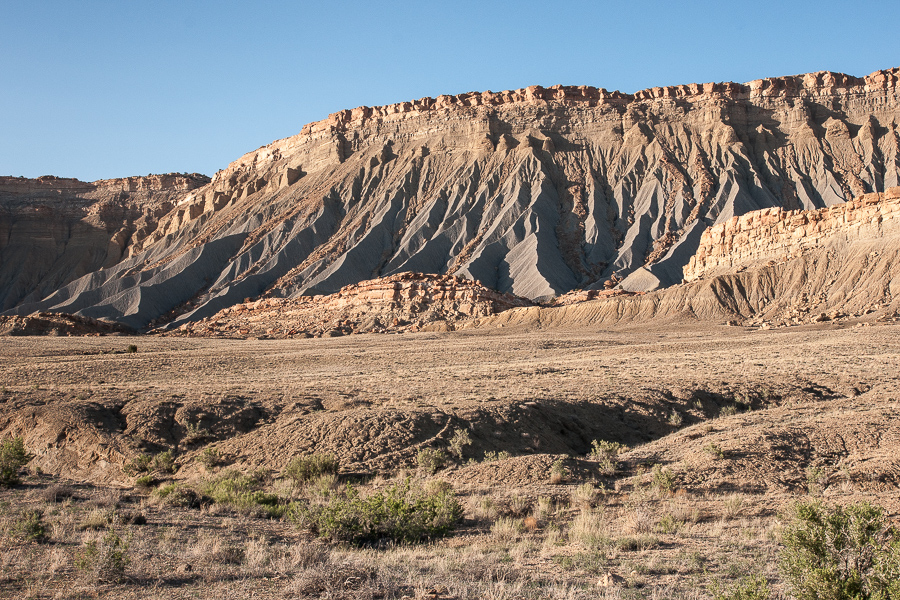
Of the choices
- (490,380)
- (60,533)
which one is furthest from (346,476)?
(490,380)

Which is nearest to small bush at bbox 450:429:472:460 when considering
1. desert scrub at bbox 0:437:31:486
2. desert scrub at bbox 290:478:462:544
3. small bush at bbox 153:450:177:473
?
desert scrub at bbox 290:478:462:544

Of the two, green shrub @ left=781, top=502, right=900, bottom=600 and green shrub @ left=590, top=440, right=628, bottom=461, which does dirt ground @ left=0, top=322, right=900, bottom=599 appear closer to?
green shrub @ left=590, top=440, right=628, bottom=461

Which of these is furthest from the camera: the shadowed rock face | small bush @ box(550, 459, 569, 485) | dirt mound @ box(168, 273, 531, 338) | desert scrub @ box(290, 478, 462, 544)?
the shadowed rock face

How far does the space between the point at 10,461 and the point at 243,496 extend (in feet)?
15.0

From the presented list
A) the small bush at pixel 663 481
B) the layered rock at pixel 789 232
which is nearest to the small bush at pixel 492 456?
the small bush at pixel 663 481

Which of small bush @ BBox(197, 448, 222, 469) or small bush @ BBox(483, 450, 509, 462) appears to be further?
small bush @ BBox(197, 448, 222, 469)

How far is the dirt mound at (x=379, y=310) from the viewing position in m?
54.6

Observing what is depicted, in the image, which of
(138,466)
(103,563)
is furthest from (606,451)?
(103,563)

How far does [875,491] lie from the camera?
9586mm

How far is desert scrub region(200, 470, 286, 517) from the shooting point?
967 cm

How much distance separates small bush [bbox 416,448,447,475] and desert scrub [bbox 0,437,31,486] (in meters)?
6.54

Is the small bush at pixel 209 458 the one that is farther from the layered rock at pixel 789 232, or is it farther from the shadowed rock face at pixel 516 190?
the shadowed rock face at pixel 516 190

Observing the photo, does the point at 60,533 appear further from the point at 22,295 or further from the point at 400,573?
the point at 22,295

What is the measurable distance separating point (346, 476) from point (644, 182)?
274ft
